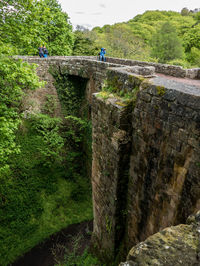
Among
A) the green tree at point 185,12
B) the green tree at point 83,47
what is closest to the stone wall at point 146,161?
the green tree at point 83,47

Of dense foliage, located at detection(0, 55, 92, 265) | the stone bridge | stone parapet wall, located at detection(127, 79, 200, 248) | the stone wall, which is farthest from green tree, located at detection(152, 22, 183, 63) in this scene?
stone parapet wall, located at detection(127, 79, 200, 248)

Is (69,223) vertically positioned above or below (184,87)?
below

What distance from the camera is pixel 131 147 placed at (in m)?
4.87

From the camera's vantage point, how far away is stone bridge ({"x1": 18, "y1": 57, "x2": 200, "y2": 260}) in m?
3.25

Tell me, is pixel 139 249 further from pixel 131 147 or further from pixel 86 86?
pixel 86 86

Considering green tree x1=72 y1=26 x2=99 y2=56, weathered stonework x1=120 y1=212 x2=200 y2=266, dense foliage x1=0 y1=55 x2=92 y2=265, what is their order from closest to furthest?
1. weathered stonework x1=120 y1=212 x2=200 y2=266
2. dense foliage x1=0 y1=55 x2=92 y2=265
3. green tree x1=72 y1=26 x2=99 y2=56

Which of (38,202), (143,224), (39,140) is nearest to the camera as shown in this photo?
(143,224)

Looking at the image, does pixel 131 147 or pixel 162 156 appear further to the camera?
pixel 131 147

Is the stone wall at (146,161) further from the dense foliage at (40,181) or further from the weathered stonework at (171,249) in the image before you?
the dense foliage at (40,181)

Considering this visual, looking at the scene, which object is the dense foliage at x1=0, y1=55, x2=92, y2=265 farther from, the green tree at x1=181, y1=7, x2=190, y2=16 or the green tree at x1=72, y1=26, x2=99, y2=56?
the green tree at x1=181, y1=7, x2=190, y2=16

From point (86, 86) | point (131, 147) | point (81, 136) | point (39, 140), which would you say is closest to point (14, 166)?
point (39, 140)

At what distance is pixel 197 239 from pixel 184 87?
2.57 m

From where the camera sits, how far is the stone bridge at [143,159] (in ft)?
10.7

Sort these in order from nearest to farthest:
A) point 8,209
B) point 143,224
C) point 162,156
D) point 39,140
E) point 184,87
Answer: point 184,87
point 162,156
point 143,224
point 8,209
point 39,140
